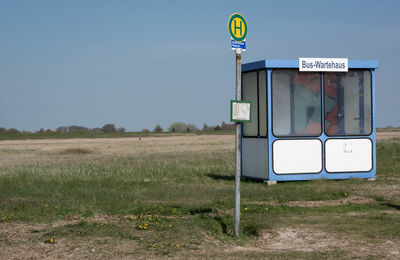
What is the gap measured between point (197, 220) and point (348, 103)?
8.46 metres

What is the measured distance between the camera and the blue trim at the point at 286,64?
1536cm

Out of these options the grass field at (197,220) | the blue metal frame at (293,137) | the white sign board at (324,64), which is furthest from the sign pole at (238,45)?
the white sign board at (324,64)

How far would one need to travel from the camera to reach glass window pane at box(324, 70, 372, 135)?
16234 mm

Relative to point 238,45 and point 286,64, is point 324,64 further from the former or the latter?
point 238,45

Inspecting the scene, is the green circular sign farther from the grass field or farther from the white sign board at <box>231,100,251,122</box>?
the grass field

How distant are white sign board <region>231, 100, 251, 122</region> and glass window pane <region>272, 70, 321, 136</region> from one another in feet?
24.1

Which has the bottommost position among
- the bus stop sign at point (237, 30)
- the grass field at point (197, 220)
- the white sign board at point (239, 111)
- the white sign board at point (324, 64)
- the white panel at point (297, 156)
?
the grass field at point (197, 220)

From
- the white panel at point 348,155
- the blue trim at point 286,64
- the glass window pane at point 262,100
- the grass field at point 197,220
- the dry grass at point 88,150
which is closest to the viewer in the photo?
the grass field at point 197,220

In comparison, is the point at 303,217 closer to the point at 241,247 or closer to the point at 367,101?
the point at 241,247

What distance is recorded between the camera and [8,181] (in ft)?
58.2

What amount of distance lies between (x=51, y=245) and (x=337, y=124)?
10437 millimetres

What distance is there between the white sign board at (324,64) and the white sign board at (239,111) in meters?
7.59

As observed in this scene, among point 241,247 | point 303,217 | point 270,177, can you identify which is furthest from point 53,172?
point 241,247

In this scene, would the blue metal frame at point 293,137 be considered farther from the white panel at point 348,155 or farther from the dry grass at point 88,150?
the dry grass at point 88,150
